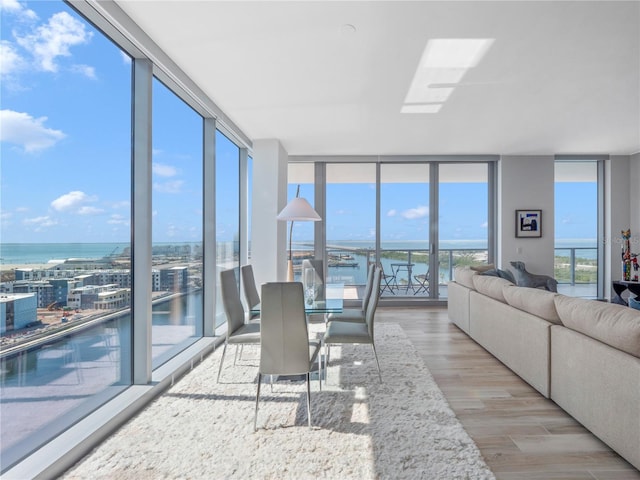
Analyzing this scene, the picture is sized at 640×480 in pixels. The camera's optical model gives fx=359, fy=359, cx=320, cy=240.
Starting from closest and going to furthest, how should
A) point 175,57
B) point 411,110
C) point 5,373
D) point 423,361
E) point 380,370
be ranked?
point 5,373 < point 175,57 < point 380,370 < point 423,361 < point 411,110

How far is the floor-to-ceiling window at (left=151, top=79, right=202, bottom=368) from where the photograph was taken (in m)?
3.26

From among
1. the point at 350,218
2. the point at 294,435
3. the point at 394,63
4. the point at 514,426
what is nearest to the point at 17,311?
the point at 294,435

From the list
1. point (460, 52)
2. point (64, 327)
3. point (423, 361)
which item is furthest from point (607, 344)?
point (64, 327)

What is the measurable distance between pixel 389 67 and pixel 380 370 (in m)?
2.69

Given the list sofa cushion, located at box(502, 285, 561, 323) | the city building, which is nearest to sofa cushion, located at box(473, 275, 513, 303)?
sofa cushion, located at box(502, 285, 561, 323)

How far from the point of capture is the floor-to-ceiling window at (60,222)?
1.84 meters

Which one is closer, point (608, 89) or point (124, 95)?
point (124, 95)

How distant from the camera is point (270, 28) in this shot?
2.55 meters

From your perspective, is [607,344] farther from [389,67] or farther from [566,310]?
[389,67]

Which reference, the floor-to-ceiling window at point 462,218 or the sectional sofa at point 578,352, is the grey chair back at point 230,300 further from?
the floor-to-ceiling window at point 462,218

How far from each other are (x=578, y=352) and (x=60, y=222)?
338 centimetres

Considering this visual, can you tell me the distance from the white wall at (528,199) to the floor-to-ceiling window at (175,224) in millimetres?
5287

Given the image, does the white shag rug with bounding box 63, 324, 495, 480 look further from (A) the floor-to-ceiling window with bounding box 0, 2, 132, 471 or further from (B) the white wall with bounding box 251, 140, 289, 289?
(B) the white wall with bounding box 251, 140, 289, 289

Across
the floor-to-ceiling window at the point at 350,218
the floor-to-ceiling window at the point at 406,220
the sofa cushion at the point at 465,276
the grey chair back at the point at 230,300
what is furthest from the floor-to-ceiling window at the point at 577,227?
the grey chair back at the point at 230,300
